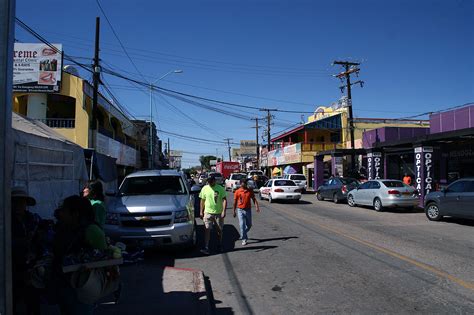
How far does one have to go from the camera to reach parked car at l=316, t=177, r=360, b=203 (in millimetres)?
23984

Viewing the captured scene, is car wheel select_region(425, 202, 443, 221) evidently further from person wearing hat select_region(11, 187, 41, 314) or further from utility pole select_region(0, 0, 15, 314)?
utility pole select_region(0, 0, 15, 314)

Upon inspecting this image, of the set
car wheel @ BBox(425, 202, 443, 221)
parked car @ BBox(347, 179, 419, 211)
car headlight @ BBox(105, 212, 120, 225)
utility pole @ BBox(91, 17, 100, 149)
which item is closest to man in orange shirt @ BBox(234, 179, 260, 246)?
car headlight @ BBox(105, 212, 120, 225)

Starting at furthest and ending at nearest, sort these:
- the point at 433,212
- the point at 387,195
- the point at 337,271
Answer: the point at 387,195
the point at 433,212
the point at 337,271

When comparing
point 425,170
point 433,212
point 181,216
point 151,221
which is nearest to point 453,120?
point 425,170

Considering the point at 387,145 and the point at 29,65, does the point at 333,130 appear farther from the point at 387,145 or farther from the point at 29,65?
the point at 29,65

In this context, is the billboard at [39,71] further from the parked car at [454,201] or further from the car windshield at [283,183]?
the parked car at [454,201]

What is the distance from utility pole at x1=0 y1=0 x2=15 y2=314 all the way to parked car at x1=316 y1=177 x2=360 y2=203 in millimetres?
21680

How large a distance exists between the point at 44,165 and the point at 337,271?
679 cm

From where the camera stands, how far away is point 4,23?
271 centimetres

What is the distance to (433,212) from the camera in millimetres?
15617

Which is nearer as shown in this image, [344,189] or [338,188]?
[344,189]

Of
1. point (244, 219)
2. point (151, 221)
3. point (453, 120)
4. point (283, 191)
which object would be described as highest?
point (453, 120)

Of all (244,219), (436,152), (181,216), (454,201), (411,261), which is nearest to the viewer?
(411,261)

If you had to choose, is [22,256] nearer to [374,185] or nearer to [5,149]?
[5,149]
